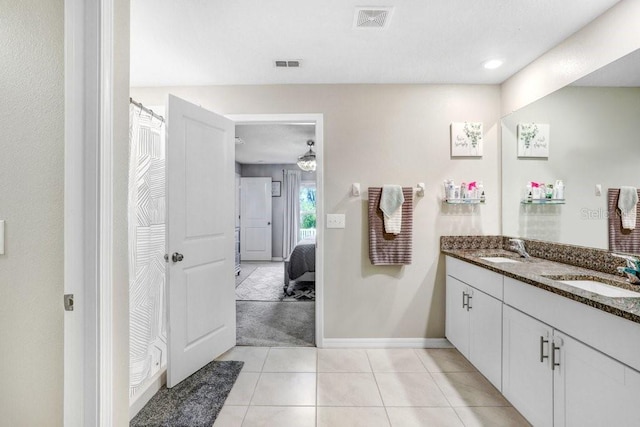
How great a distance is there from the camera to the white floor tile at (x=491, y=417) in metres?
1.74

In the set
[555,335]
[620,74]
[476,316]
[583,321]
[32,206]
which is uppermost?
[620,74]

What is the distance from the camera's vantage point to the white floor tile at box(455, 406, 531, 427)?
174 cm

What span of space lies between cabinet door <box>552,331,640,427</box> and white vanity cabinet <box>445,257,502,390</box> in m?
0.48

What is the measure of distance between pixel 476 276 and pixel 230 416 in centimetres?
186

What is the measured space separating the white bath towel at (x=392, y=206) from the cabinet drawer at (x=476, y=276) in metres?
0.54

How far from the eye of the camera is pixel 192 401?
1931 millimetres

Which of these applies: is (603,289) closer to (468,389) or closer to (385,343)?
(468,389)

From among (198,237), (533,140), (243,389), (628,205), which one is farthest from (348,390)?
(533,140)

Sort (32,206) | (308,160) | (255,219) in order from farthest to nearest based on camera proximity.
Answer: (255,219) → (308,160) → (32,206)

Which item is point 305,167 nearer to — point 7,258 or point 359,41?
point 359,41

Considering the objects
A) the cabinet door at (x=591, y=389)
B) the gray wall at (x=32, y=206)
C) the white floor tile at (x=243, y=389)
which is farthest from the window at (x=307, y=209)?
the gray wall at (x=32, y=206)

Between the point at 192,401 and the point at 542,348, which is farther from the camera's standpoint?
the point at 192,401

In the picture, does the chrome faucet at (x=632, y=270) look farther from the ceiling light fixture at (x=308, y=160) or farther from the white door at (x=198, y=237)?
the ceiling light fixture at (x=308, y=160)

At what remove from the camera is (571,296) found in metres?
1.31
